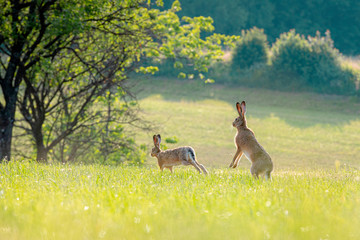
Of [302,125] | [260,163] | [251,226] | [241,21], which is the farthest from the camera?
[241,21]

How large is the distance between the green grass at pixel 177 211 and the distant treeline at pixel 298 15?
2611 inches

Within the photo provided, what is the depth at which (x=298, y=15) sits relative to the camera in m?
74.0

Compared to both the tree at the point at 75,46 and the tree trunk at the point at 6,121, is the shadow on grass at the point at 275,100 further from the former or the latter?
the tree trunk at the point at 6,121

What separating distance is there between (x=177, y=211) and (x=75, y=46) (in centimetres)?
1255

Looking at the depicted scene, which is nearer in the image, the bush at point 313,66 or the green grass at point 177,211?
the green grass at point 177,211

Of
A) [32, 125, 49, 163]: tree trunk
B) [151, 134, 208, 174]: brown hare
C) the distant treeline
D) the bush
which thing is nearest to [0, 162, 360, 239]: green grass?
[151, 134, 208, 174]: brown hare

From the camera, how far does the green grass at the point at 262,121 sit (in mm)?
26328

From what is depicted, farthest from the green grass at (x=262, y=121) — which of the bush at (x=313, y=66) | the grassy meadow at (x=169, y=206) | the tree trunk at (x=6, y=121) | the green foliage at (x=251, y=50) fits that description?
the grassy meadow at (x=169, y=206)

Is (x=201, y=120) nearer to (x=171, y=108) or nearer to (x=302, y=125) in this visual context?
(x=171, y=108)

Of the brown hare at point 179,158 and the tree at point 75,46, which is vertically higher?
the tree at point 75,46

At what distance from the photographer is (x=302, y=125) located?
115ft

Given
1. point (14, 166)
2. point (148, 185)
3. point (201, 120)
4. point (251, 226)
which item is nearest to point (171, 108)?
point (201, 120)

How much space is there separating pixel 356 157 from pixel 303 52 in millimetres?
20952

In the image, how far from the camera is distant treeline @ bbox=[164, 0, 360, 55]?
7194cm
